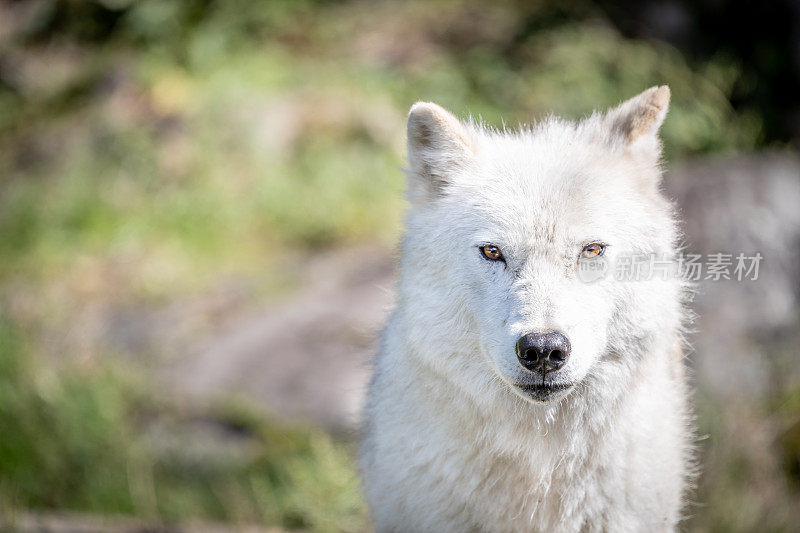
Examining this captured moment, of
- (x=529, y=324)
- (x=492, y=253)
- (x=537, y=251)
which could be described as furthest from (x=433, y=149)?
(x=529, y=324)

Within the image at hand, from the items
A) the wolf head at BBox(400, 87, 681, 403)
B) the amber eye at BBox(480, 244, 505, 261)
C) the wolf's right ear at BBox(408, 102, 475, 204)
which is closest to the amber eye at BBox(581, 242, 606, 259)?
the wolf head at BBox(400, 87, 681, 403)

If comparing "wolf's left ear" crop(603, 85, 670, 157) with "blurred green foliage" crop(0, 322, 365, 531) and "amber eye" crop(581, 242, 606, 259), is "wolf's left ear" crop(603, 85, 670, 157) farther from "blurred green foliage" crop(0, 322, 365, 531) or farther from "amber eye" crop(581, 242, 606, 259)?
"blurred green foliage" crop(0, 322, 365, 531)

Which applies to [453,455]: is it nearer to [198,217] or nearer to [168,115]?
[198,217]

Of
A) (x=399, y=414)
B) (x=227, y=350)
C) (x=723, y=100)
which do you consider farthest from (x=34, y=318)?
(x=723, y=100)

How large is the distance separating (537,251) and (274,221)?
6212 millimetres

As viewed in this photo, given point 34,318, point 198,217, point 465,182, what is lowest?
point 34,318

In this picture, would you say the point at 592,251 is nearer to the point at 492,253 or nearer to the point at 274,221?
the point at 492,253

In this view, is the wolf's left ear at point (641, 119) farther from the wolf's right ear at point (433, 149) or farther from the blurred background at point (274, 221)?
the blurred background at point (274, 221)

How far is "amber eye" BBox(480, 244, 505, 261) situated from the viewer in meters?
2.81

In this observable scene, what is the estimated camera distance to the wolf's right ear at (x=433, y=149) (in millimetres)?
3049

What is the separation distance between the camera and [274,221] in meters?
8.61

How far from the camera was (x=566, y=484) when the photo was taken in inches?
117

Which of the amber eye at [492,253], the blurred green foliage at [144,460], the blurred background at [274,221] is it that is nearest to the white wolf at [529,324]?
the amber eye at [492,253]

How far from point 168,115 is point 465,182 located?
7310 mm
